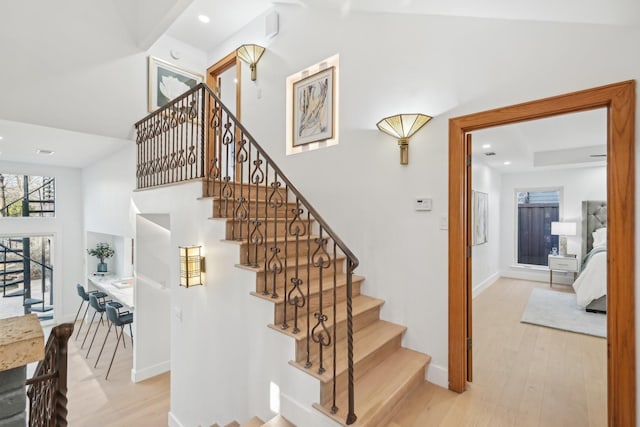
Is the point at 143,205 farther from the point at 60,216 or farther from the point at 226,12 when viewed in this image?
the point at 60,216

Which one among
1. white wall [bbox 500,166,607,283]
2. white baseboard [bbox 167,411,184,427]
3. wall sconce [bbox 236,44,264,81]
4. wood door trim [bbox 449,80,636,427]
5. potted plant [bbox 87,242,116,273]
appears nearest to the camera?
wood door trim [bbox 449,80,636,427]

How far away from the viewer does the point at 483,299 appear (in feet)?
17.5

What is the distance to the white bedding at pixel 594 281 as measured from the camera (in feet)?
14.5

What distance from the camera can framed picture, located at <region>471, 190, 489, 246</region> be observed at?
5.52 m

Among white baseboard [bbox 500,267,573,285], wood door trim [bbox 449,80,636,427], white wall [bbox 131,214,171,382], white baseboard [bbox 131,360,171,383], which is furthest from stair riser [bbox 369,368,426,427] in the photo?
white baseboard [bbox 500,267,573,285]

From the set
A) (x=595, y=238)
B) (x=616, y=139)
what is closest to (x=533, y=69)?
(x=616, y=139)

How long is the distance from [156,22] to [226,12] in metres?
1.10

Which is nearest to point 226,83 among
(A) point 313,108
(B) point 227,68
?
(B) point 227,68

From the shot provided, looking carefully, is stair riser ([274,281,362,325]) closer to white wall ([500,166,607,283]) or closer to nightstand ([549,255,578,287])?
nightstand ([549,255,578,287])

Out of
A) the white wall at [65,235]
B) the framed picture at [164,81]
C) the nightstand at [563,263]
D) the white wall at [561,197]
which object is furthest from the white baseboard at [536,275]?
the white wall at [65,235]

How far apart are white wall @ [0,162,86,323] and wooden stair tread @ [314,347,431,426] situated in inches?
280

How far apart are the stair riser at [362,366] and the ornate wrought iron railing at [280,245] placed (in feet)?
0.05

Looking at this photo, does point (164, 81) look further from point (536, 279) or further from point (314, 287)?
point (536, 279)

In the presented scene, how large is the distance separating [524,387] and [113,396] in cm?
481
